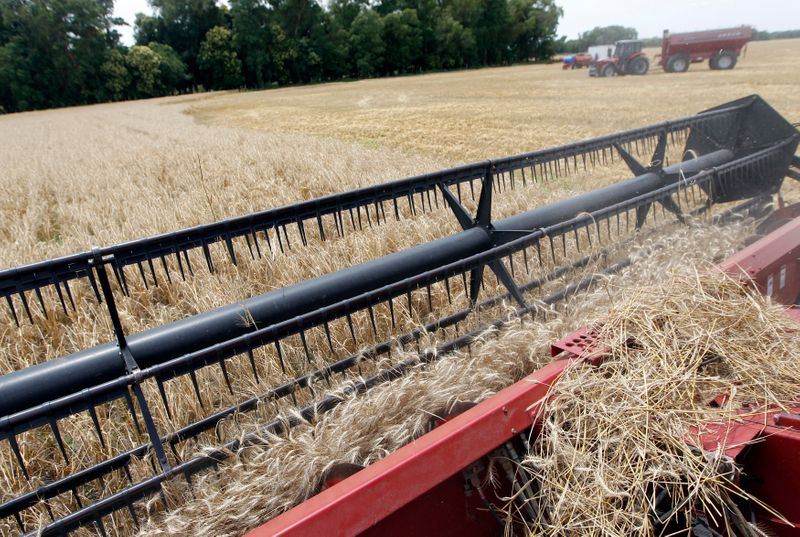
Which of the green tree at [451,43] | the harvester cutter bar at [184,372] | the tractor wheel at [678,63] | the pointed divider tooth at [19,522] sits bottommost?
the pointed divider tooth at [19,522]

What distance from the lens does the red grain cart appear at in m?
24.9

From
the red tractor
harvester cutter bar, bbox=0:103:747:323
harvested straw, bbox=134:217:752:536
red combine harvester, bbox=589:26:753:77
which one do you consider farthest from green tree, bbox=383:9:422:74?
harvested straw, bbox=134:217:752:536

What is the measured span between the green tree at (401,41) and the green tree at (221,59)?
16516 millimetres

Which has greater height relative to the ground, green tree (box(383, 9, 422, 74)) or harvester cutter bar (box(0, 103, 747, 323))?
green tree (box(383, 9, 422, 74))

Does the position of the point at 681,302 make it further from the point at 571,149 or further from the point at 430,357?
the point at 571,149

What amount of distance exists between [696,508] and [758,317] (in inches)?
32.0

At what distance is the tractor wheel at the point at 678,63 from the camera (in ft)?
85.9

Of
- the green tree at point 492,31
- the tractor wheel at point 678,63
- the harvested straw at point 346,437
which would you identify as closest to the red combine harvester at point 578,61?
the tractor wheel at point 678,63

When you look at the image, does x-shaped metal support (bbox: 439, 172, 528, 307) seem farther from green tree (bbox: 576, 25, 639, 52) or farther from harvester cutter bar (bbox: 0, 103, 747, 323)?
green tree (bbox: 576, 25, 639, 52)

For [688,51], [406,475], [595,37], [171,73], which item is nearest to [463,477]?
[406,475]

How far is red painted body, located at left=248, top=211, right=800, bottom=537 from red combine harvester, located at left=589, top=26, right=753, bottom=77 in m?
29.6

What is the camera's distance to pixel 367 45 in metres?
58.0

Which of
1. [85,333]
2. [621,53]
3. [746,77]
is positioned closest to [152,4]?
[621,53]

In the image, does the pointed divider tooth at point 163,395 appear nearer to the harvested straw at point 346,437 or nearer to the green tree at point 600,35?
the harvested straw at point 346,437
